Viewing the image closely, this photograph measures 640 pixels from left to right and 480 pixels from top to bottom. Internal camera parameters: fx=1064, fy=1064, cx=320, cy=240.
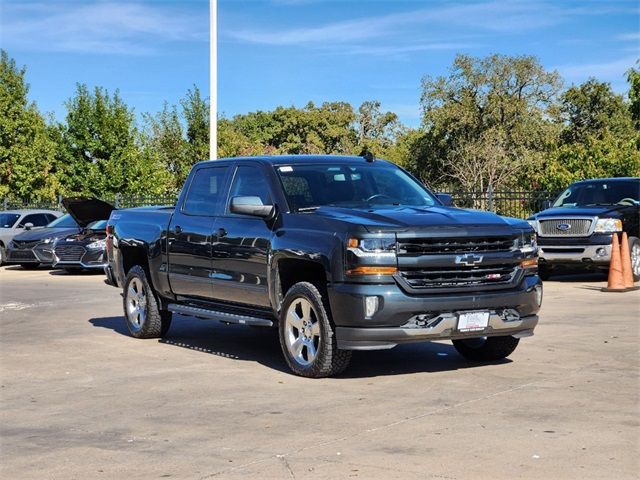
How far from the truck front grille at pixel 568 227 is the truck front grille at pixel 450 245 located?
9957 mm

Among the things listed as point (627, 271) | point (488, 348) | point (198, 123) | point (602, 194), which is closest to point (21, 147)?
point (198, 123)

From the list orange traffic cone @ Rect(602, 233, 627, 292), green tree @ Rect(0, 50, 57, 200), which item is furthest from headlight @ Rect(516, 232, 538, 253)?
green tree @ Rect(0, 50, 57, 200)

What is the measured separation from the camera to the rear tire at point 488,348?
1003cm

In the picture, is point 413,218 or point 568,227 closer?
point 413,218

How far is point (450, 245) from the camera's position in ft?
29.4

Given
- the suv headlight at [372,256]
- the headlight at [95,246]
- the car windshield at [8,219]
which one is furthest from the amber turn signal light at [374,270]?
the car windshield at [8,219]

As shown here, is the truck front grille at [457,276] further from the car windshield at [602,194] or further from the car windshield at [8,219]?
the car windshield at [8,219]

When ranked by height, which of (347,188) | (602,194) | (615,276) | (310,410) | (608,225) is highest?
(347,188)

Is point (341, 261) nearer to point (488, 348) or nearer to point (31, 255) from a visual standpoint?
point (488, 348)

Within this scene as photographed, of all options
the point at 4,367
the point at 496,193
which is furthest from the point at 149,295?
the point at 496,193

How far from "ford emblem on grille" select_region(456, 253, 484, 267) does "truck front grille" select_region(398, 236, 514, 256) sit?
53mm

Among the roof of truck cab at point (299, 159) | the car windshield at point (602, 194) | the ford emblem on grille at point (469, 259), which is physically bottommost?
the ford emblem on grille at point (469, 259)

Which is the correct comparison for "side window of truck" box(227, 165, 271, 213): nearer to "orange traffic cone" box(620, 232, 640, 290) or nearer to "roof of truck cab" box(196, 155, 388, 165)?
"roof of truck cab" box(196, 155, 388, 165)

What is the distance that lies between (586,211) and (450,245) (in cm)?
1072
